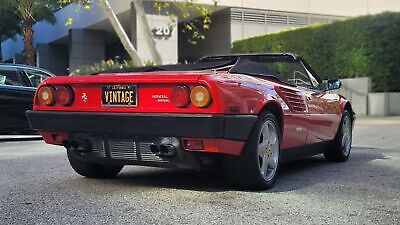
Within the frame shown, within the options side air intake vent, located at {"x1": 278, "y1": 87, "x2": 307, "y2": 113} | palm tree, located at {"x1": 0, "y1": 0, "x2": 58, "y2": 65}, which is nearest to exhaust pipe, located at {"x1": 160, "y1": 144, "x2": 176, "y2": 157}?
side air intake vent, located at {"x1": 278, "y1": 87, "x2": 307, "y2": 113}

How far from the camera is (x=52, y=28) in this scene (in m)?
37.0

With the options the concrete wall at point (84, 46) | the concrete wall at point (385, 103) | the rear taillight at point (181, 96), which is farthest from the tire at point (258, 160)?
the concrete wall at point (84, 46)

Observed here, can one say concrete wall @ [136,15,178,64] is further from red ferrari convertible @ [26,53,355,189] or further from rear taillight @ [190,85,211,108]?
rear taillight @ [190,85,211,108]

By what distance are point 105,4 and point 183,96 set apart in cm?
1262

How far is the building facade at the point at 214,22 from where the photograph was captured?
24281 millimetres

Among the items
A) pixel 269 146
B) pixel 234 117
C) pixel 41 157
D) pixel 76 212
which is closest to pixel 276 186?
pixel 269 146

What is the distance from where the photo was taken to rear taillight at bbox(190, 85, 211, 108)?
15.5 feet

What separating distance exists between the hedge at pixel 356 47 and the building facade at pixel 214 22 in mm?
4986

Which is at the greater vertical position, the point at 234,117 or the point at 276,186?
the point at 234,117

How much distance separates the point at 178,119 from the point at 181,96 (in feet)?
0.68

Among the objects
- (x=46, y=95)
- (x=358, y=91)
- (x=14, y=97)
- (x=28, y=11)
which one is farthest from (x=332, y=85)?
(x=28, y=11)

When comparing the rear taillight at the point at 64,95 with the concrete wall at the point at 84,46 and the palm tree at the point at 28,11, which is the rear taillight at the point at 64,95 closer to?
the palm tree at the point at 28,11

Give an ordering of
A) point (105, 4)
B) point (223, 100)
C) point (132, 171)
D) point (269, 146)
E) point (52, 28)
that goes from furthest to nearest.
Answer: point (52, 28) → point (105, 4) → point (132, 171) → point (269, 146) → point (223, 100)

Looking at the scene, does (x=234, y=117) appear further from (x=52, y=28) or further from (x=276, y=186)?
(x=52, y=28)
